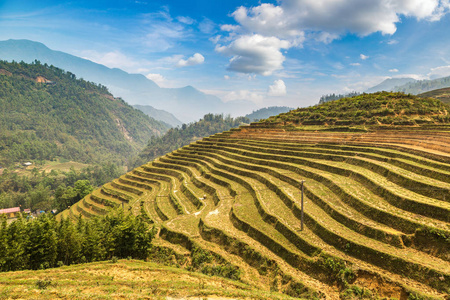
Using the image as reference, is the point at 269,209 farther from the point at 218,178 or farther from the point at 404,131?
the point at 404,131

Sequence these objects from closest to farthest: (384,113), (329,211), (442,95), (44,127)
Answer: (329,211), (384,113), (442,95), (44,127)

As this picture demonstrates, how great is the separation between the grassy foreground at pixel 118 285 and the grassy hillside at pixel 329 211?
2456 millimetres

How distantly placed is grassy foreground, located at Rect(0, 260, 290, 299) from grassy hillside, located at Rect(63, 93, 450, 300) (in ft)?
8.06

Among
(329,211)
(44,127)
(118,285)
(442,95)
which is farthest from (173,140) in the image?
(118,285)

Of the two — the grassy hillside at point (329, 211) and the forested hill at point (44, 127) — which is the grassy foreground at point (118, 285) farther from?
the forested hill at point (44, 127)

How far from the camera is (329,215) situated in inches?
599

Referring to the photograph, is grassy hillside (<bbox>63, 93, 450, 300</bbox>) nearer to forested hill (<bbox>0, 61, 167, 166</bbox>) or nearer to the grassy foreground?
the grassy foreground

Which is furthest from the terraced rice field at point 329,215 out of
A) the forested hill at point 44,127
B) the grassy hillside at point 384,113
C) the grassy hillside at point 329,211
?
the forested hill at point 44,127

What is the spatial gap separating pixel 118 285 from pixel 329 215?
1272 centimetres

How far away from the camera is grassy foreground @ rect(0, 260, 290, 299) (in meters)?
8.78

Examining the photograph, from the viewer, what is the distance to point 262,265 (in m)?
13.4

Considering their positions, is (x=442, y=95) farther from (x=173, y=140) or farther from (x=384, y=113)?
(x=173, y=140)

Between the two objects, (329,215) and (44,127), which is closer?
(329,215)

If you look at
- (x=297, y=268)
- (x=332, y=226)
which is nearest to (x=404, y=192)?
(x=332, y=226)
